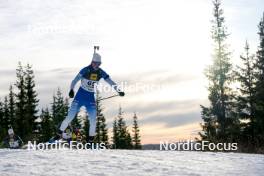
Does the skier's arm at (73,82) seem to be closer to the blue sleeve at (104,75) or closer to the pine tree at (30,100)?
the blue sleeve at (104,75)

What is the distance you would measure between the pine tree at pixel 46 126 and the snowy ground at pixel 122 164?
44.3 metres

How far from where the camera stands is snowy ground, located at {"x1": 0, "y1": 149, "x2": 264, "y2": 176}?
653 cm

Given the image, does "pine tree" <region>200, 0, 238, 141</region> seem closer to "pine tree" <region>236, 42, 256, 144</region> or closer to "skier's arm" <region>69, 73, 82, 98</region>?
"pine tree" <region>236, 42, 256, 144</region>

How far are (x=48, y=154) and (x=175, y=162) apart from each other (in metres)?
2.08

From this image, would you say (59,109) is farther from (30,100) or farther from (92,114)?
(92,114)

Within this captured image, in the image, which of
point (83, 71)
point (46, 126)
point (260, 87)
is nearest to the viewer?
point (83, 71)

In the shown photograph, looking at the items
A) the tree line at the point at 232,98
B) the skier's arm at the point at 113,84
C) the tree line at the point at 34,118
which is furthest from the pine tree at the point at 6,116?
the skier's arm at the point at 113,84

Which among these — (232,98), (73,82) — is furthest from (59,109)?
(73,82)

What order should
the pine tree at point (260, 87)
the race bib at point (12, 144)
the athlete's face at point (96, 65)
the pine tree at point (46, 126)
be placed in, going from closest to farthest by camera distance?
1. the athlete's face at point (96, 65)
2. the race bib at point (12, 144)
3. the pine tree at point (260, 87)
4. the pine tree at point (46, 126)

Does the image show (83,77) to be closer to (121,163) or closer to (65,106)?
(121,163)

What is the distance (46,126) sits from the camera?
53812 millimetres

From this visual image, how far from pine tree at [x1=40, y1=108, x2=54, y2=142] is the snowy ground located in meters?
44.3

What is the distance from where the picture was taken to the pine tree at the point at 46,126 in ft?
173

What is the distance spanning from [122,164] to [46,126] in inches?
1881
